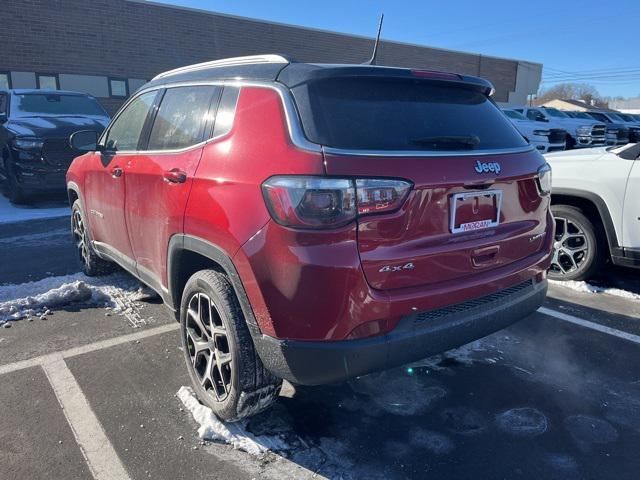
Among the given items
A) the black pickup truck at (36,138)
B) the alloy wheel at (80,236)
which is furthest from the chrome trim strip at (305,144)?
the black pickup truck at (36,138)

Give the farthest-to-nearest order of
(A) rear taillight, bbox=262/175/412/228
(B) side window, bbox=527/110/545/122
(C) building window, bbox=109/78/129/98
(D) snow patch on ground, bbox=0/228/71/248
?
(B) side window, bbox=527/110/545/122, (C) building window, bbox=109/78/129/98, (D) snow patch on ground, bbox=0/228/71/248, (A) rear taillight, bbox=262/175/412/228

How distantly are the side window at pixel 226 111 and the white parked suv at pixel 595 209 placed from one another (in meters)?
3.60

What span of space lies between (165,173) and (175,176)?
6.5 inches

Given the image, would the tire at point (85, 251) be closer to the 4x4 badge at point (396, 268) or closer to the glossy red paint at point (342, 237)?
the glossy red paint at point (342, 237)

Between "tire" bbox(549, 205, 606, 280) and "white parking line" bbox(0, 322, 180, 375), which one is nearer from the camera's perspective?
"white parking line" bbox(0, 322, 180, 375)

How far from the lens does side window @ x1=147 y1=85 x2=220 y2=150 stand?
290 centimetres

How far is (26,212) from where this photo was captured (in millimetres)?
8648

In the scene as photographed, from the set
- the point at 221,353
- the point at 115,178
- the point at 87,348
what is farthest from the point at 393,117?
the point at 87,348

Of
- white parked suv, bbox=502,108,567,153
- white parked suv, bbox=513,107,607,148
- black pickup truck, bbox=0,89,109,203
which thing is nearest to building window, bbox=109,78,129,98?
black pickup truck, bbox=0,89,109,203

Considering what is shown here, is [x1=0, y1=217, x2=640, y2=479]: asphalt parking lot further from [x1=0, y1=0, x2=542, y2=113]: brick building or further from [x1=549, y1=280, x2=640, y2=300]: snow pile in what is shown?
[x1=0, y1=0, x2=542, y2=113]: brick building

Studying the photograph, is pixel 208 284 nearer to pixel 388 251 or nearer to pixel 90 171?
pixel 388 251

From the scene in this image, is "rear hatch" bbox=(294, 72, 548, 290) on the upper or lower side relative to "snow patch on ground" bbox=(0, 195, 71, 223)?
upper

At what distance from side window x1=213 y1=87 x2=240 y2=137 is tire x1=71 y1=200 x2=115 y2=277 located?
2.69m

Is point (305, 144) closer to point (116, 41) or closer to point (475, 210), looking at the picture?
point (475, 210)
